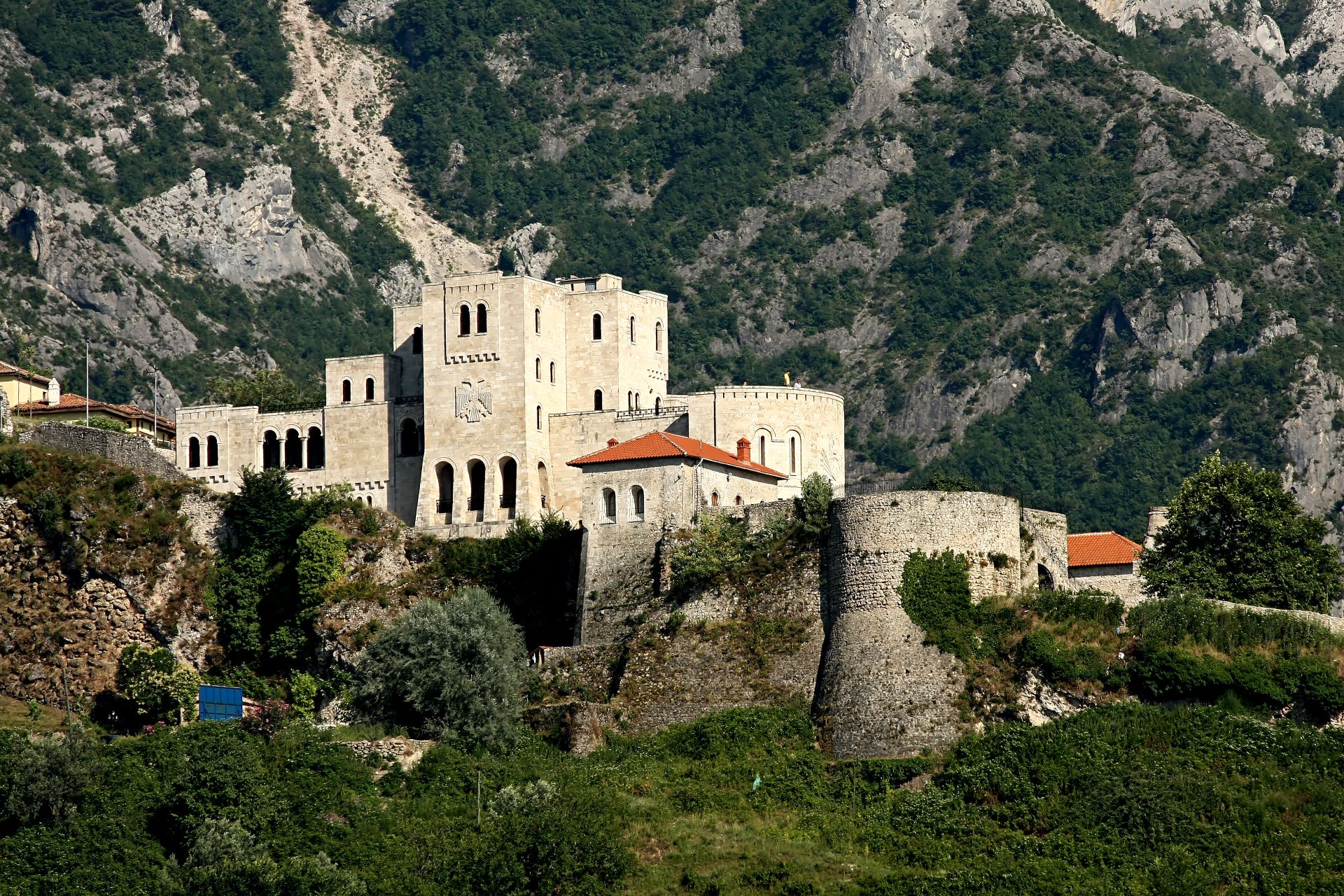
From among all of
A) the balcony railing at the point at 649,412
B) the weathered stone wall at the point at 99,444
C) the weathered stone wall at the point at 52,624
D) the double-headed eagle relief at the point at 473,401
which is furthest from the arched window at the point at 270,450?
the balcony railing at the point at 649,412

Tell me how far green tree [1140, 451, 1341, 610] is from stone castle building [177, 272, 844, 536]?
14144 mm

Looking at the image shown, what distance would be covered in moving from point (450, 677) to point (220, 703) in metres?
9.38

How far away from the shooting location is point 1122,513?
149750mm

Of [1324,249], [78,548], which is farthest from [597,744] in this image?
[1324,249]

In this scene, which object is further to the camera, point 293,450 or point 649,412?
point 293,450

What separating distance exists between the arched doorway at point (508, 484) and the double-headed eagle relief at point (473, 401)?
6.83 ft

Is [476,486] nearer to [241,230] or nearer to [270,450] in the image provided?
[270,450]

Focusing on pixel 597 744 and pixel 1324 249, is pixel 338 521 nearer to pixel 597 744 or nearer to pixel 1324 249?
pixel 597 744

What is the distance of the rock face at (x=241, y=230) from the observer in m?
190

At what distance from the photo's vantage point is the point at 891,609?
256ft

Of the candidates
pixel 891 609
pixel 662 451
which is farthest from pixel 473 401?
pixel 891 609

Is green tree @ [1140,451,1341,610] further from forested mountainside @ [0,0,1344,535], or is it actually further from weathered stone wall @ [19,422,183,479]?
forested mountainside @ [0,0,1344,535]

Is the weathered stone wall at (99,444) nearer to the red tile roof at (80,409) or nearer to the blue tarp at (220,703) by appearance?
the red tile roof at (80,409)

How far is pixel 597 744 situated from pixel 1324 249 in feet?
363
